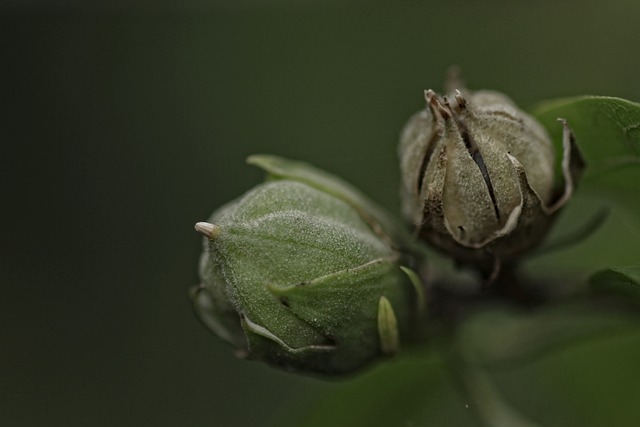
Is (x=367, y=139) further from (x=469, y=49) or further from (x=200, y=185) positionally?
(x=200, y=185)

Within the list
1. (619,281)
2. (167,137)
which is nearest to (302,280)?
(619,281)

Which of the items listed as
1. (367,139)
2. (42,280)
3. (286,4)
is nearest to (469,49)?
(367,139)

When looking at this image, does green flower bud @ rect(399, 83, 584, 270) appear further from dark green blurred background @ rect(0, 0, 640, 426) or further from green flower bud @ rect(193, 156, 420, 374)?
dark green blurred background @ rect(0, 0, 640, 426)

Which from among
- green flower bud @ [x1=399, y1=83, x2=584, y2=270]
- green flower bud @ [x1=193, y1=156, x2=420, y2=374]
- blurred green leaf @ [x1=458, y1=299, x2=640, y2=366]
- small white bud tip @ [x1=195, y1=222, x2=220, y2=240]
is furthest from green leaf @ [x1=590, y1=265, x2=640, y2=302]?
small white bud tip @ [x1=195, y1=222, x2=220, y2=240]

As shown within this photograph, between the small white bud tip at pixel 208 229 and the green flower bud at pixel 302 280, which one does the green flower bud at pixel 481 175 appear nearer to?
the green flower bud at pixel 302 280

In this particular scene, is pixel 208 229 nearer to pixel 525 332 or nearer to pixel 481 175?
pixel 481 175

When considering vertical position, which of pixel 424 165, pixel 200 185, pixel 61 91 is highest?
pixel 424 165
